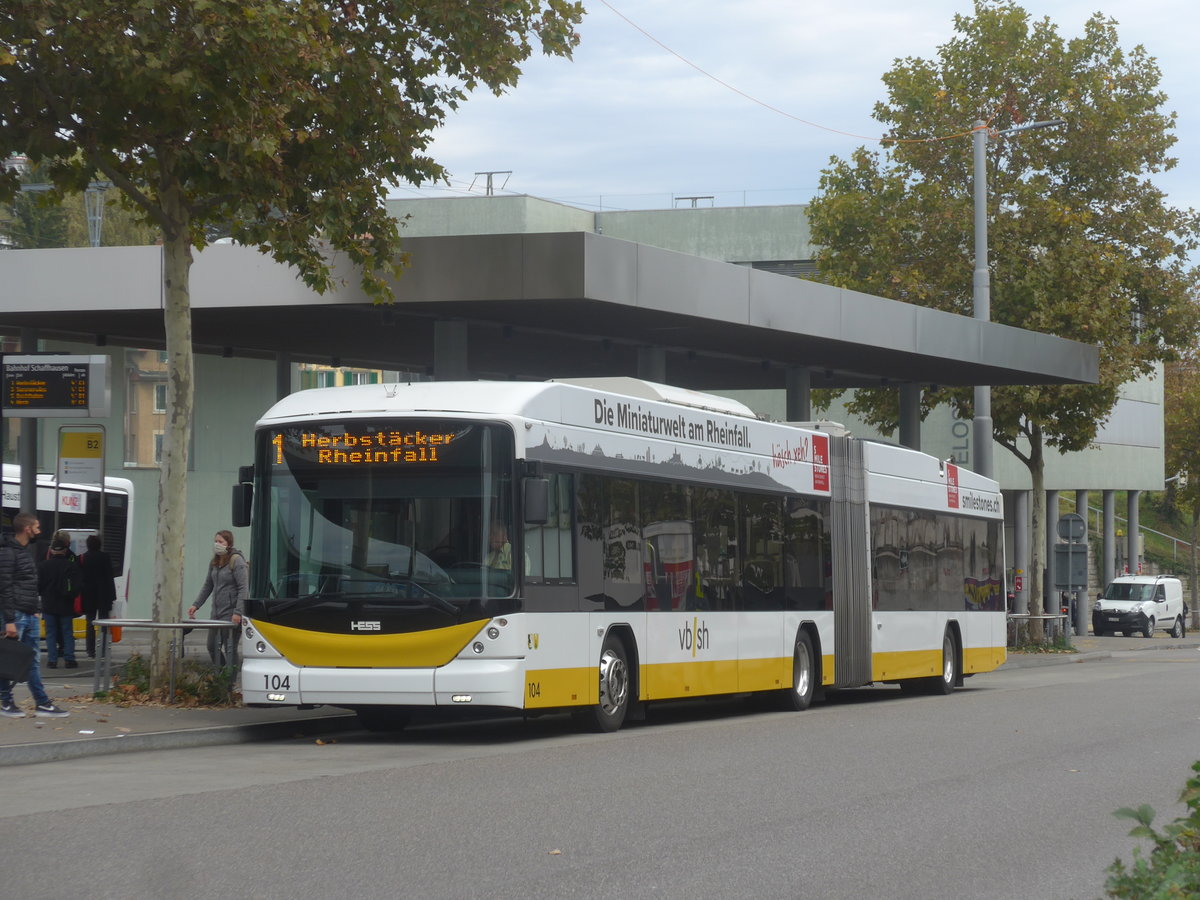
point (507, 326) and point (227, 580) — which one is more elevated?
point (507, 326)

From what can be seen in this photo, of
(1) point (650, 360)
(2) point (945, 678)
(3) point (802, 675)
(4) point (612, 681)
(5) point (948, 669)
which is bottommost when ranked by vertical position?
(2) point (945, 678)

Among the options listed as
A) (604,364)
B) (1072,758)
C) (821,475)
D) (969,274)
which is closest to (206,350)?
(604,364)

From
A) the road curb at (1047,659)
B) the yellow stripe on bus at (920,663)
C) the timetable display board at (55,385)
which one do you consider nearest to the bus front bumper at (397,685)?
the timetable display board at (55,385)

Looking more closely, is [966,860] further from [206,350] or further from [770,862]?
[206,350]

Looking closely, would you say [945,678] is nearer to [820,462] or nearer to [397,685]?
[820,462]

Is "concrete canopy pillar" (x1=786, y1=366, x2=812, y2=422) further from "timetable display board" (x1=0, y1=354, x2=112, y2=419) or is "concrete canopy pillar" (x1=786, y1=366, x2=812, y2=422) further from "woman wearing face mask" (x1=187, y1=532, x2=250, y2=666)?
"timetable display board" (x1=0, y1=354, x2=112, y2=419)

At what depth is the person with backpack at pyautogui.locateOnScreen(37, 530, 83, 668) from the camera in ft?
76.8

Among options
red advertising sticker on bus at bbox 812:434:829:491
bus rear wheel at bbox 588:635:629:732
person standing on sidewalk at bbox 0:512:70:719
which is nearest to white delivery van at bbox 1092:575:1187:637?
red advertising sticker on bus at bbox 812:434:829:491

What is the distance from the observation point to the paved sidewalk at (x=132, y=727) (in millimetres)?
13875

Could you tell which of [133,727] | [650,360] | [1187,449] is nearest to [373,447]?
[133,727]

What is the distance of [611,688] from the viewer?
16531mm

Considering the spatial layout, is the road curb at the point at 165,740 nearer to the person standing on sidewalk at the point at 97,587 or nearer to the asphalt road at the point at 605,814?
the asphalt road at the point at 605,814

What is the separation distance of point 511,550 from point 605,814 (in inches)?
196

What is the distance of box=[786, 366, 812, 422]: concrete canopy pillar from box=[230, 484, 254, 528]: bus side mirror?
17.7m
